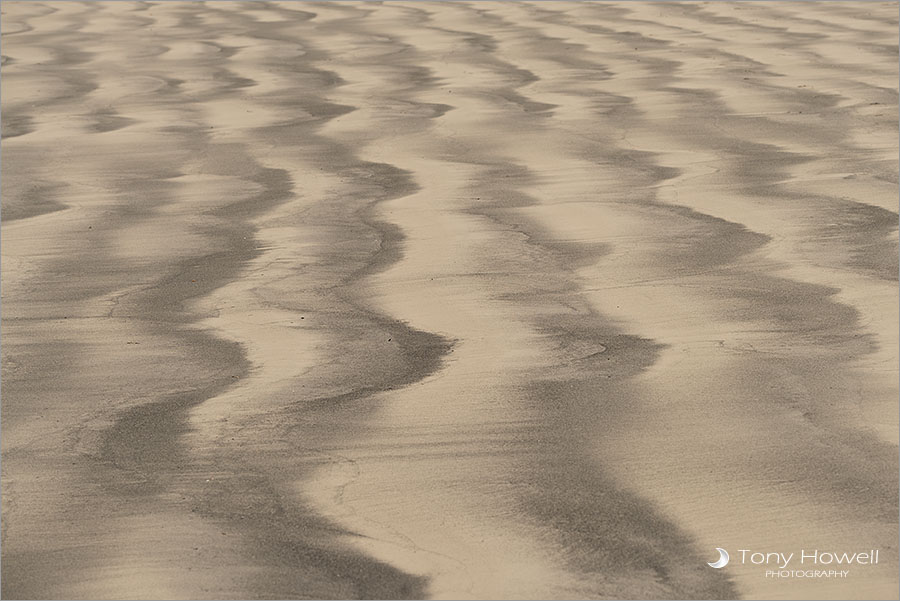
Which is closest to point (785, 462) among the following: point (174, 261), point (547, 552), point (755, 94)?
point (547, 552)

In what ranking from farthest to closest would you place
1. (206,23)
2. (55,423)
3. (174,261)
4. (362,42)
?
(206,23) < (362,42) < (174,261) < (55,423)

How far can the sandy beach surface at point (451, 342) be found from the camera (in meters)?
1.72

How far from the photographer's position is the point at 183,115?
529 cm

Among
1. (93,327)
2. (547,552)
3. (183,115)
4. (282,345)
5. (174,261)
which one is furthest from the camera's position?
(183,115)

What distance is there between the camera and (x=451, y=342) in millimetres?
2516

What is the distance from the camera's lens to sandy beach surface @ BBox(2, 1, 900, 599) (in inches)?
67.9

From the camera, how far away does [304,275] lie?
3.05 metres

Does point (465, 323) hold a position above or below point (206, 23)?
above

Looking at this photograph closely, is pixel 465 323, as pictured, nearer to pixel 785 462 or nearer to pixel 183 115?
pixel 785 462

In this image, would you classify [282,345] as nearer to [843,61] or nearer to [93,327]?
[93,327]

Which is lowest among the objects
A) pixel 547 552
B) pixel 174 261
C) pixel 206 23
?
pixel 206 23

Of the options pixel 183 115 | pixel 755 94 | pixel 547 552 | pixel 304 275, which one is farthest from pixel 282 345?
pixel 755 94

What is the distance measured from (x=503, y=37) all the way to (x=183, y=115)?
2.33 m

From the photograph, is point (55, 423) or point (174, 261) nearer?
point (55, 423)
